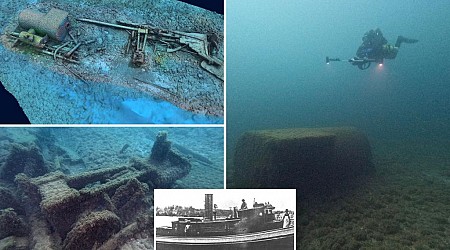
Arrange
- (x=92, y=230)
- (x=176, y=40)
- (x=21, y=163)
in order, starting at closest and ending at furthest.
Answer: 1. (x=92, y=230)
2. (x=21, y=163)
3. (x=176, y=40)

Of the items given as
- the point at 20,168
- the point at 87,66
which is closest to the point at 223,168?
the point at 87,66

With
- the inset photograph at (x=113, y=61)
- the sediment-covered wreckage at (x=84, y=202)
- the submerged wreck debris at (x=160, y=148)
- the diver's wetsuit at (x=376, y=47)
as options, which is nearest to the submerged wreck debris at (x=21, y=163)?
the sediment-covered wreckage at (x=84, y=202)

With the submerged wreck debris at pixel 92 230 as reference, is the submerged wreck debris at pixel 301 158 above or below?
above

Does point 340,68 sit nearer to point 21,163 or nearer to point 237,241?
point 237,241

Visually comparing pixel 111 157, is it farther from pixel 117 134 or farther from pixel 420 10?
pixel 420 10

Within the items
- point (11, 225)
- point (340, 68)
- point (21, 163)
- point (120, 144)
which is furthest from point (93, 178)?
point (340, 68)

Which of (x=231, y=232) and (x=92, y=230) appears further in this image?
(x=231, y=232)

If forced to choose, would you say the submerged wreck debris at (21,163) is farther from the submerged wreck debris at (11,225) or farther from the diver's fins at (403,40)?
the diver's fins at (403,40)
